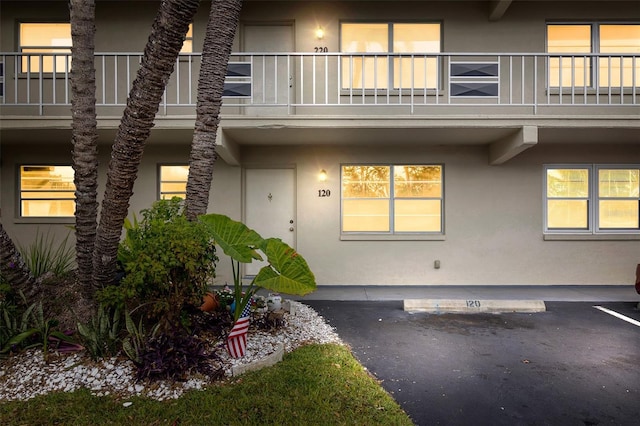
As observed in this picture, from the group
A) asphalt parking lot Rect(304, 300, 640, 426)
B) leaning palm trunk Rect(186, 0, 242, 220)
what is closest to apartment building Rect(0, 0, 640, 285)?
asphalt parking lot Rect(304, 300, 640, 426)

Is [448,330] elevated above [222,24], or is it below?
below

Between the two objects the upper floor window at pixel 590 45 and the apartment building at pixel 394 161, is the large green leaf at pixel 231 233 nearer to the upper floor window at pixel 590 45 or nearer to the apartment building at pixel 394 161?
the apartment building at pixel 394 161

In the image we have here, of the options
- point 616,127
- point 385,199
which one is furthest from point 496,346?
point 616,127

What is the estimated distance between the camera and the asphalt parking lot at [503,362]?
3.16m

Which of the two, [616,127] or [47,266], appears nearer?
[47,266]

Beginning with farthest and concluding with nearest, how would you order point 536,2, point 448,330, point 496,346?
point 536,2 < point 448,330 < point 496,346

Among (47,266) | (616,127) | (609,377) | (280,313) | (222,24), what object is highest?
(222,24)

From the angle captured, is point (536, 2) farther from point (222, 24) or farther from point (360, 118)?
point (222, 24)

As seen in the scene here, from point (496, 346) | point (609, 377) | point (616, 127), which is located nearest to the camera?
point (609, 377)

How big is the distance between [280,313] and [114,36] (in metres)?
7.46

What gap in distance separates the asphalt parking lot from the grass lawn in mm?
421

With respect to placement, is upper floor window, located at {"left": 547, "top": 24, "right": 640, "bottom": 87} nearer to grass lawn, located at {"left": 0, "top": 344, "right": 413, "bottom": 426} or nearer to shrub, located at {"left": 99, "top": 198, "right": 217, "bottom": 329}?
grass lawn, located at {"left": 0, "top": 344, "right": 413, "bottom": 426}

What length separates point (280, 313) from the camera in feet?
15.5

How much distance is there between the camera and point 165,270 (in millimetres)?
3301
